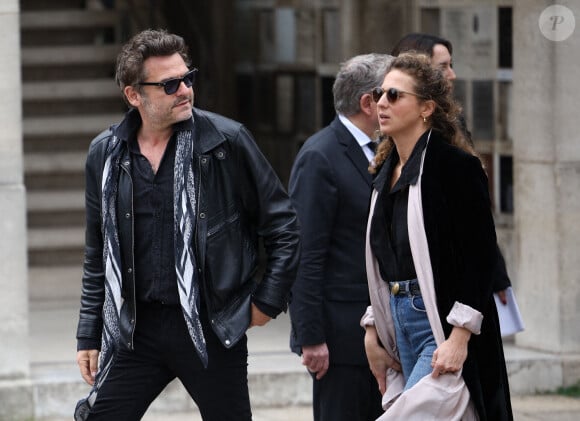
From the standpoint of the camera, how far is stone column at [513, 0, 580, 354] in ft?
27.5

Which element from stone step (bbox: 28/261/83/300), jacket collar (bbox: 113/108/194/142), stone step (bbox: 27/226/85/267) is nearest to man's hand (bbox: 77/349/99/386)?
jacket collar (bbox: 113/108/194/142)

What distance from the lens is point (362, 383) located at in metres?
5.93

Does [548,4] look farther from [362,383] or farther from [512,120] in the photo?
[362,383]

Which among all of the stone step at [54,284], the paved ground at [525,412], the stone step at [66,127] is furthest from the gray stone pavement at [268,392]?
the stone step at [66,127]

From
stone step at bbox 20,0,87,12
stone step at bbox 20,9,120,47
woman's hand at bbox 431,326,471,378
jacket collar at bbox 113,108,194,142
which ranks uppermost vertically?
stone step at bbox 20,0,87,12

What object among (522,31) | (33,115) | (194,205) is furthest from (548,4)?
(33,115)

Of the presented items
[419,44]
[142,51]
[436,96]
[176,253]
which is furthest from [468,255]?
[419,44]

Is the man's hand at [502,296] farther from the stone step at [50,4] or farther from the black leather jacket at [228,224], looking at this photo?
the stone step at [50,4]

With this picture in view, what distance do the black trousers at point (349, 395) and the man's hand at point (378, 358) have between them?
52 cm

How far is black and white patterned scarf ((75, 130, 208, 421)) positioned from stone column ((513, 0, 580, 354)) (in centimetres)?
366

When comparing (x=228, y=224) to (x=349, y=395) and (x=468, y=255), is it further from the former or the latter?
(x=349, y=395)

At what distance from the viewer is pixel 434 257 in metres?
4.93

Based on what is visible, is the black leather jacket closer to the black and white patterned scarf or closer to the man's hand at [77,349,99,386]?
the black and white patterned scarf

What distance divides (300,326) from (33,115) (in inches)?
280
